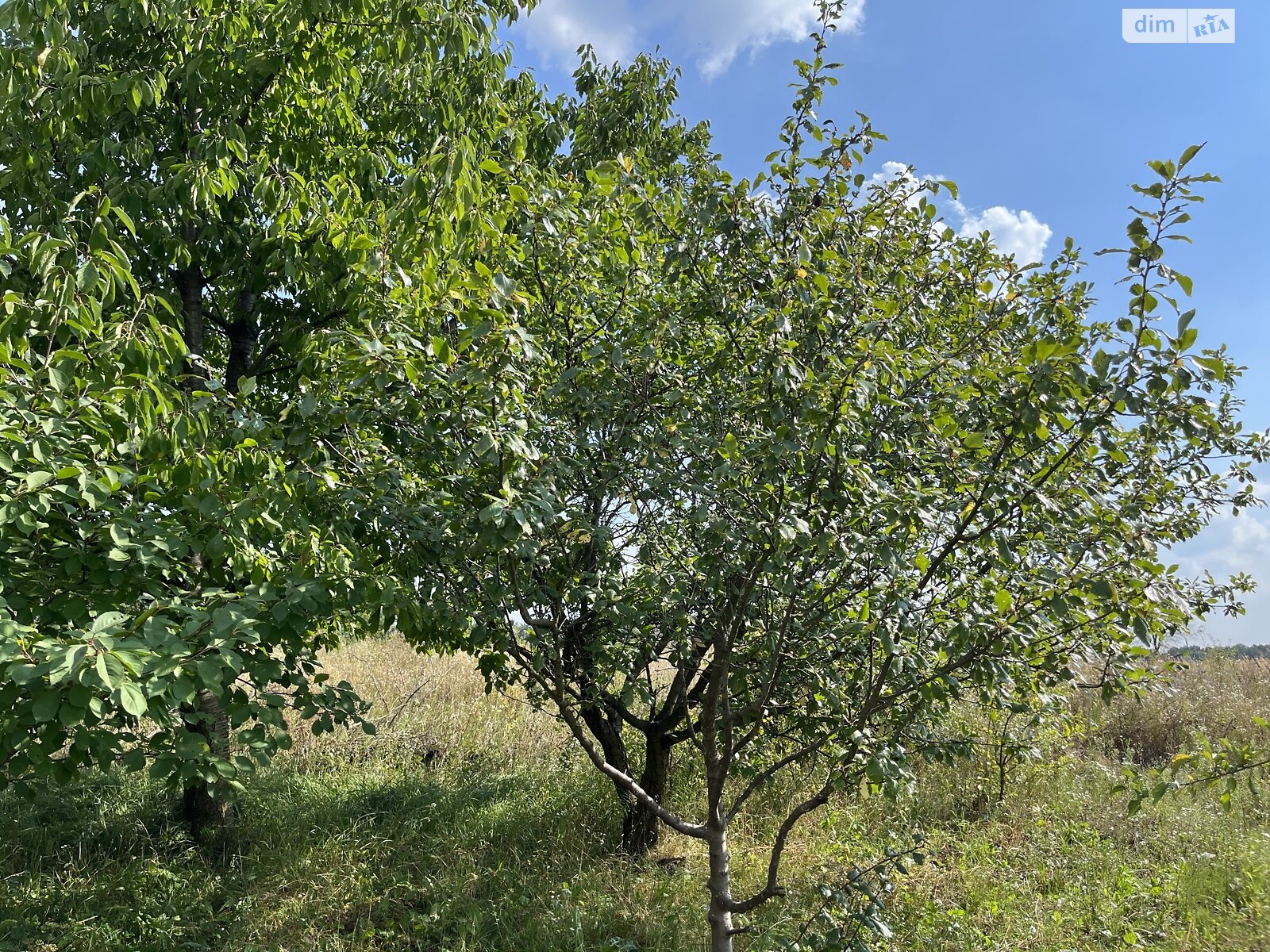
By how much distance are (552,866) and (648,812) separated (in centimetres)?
70

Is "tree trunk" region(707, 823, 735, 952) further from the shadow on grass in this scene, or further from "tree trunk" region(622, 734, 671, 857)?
"tree trunk" region(622, 734, 671, 857)

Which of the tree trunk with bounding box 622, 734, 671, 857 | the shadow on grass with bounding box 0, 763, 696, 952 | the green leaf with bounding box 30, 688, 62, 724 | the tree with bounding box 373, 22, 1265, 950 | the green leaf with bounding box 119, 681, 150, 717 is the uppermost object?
the tree with bounding box 373, 22, 1265, 950

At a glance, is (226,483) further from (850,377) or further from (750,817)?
(750,817)

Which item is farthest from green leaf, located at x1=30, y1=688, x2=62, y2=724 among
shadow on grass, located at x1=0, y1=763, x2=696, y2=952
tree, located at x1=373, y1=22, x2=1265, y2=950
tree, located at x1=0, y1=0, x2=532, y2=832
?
shadow on grass, located at x1=0, y1=763, x2=696, y2=952

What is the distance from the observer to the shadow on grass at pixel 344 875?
4.25 metres

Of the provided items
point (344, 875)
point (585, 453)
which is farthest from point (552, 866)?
point (585, 453)

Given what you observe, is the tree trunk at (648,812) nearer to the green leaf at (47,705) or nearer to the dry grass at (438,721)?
the dry grass at (438,721)

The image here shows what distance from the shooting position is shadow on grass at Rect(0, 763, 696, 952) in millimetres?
4246

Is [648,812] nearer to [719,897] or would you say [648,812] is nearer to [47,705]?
[719,897]

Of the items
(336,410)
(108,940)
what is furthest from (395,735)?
(336,410)

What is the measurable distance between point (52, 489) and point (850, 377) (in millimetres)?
2671

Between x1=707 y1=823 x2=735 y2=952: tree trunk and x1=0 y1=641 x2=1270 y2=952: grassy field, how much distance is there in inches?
24.4

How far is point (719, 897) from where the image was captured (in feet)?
10.2

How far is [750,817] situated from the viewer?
18.8 feet
